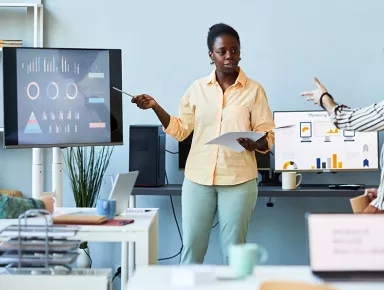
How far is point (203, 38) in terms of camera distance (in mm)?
4801

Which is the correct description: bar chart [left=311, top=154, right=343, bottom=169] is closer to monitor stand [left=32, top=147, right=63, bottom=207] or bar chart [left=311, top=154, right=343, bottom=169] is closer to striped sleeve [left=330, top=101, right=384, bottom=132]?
monitor stand [left=32, top=147, right=63, bottom=207]

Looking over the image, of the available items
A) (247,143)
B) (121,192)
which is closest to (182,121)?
(247,143)

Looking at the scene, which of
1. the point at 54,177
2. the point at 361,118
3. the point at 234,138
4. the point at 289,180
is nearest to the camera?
the point at 361,118

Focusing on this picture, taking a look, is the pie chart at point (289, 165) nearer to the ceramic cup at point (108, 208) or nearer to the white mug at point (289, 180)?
the white mug at point (289, 180)

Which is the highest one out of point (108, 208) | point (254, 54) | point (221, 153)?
point (254, 54)

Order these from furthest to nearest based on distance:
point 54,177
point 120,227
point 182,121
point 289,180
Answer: point 289,180 < point 54,177 < point 182,121 < point 120,227

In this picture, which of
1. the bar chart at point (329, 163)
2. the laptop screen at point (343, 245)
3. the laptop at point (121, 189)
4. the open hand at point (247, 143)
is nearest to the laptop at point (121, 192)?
the laptop at point (121, 189)

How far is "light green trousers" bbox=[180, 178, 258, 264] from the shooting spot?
3.19 m

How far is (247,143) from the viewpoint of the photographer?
318cm

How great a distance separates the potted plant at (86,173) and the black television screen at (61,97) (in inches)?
33.6

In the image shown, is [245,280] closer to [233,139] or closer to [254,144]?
[233,139]

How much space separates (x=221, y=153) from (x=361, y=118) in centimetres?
101

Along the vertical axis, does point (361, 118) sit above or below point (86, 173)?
above

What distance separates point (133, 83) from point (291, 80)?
1.13 metres
